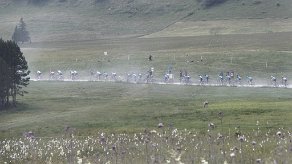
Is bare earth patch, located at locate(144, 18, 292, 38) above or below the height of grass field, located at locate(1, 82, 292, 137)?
above

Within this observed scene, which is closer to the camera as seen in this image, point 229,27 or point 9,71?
point 9,71

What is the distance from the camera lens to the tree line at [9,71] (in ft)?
211

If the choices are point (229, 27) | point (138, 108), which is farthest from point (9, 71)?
point (229, 27)

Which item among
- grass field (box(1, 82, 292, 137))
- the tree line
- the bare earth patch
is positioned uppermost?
the bare earth patch

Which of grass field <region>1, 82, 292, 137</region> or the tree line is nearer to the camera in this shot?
grass field <region>1, 82, 292, 137</region>

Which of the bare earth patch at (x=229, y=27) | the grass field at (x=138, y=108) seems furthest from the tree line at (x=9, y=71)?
the bare earth patch at (x=229, y=27)

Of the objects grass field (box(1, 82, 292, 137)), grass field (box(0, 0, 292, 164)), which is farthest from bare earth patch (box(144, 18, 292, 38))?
grass field (box(1, 82, 292, 137))

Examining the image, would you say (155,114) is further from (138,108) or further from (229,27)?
(229,27)

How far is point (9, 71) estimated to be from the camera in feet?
217

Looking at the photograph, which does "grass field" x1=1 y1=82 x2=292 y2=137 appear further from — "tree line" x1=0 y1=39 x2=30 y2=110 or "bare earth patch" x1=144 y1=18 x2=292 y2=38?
"bare earth patch" x1=144 y1=18 x2=292 y2=38

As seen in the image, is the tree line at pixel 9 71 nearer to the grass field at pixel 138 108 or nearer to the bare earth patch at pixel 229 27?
the grass field at pixel 138 108

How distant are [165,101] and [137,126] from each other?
57.6ft

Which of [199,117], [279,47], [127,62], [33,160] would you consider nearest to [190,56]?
[127,62]

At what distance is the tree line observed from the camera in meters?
64.2
